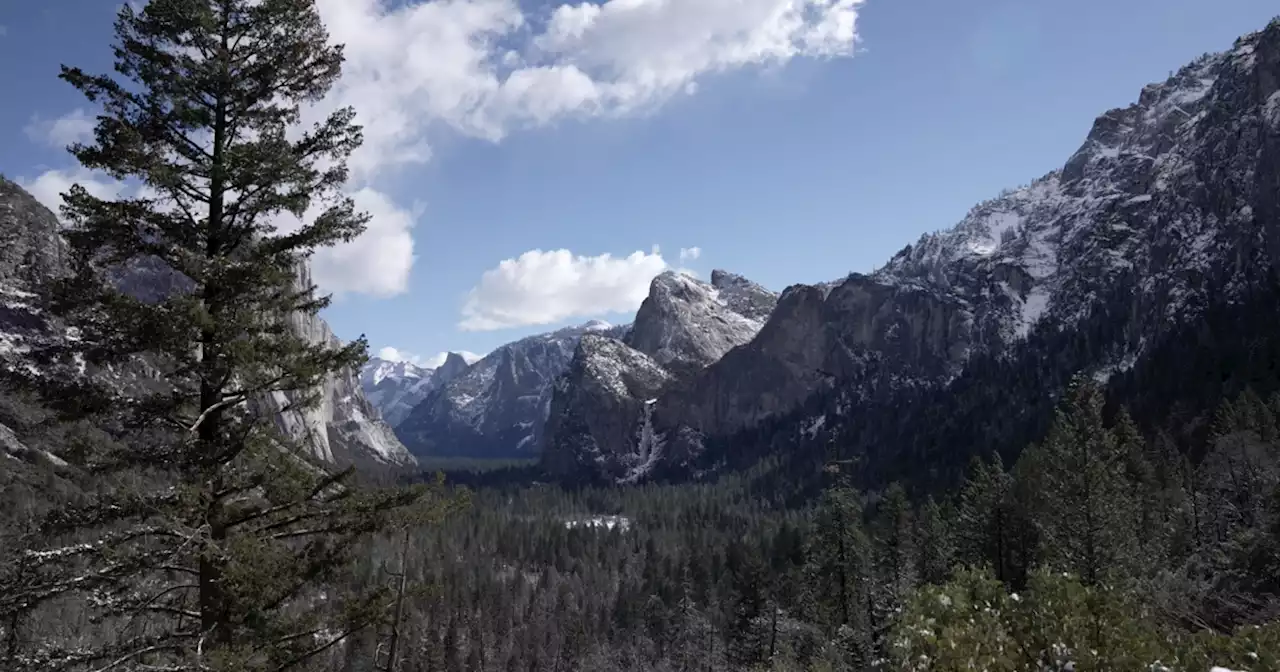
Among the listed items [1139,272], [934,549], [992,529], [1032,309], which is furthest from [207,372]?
[1032,309]

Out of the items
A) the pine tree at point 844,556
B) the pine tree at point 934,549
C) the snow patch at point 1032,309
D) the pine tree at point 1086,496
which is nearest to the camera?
the pine tree at point 1086,496

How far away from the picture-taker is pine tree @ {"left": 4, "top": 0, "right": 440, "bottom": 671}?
8961 mm

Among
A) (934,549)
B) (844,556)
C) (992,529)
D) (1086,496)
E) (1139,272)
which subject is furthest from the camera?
(1139,272)

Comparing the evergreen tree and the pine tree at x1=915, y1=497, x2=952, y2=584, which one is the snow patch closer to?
the pine tree at x1=915, y1=497, x2=952, y2=584

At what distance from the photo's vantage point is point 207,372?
962cm

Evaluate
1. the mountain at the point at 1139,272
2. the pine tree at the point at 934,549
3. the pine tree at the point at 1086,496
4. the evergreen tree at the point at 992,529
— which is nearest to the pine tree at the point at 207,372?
the pine tree at the point at 1086,496

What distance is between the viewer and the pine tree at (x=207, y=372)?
896 centimetres

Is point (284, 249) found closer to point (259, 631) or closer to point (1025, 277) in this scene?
point (259, 631)

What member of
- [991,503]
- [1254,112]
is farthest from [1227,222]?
[991,503]

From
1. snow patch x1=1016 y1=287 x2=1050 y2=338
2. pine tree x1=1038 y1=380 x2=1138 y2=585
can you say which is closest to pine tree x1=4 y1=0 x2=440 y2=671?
pine tree x1=1038 y1=380 x2=1138 y2=585

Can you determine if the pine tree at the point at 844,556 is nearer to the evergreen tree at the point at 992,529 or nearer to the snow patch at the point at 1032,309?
the evergreen tree at the point at 992,529

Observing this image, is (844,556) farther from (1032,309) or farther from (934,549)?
(1032,309)

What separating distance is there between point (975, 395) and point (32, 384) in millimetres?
184564

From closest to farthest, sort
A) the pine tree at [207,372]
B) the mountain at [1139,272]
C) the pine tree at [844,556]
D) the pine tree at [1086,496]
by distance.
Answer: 1. the pine tree at [207,372]
2. the pine tree at [1086,496]
3. the pine tree at [844,556]
4. the mountain at [1139,272]
